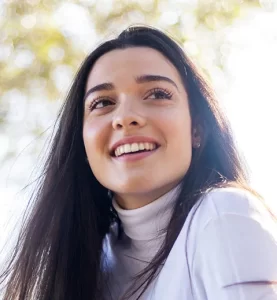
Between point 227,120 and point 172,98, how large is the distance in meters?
0.20

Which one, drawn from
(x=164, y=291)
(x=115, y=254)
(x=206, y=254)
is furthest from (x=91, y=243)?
(x=206, y=254)

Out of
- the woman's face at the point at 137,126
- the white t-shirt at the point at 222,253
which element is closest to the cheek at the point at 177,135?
the woman's face at the point at 137,126

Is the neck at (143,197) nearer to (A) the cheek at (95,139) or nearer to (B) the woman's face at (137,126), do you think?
(B) the woman's face at (137,126)

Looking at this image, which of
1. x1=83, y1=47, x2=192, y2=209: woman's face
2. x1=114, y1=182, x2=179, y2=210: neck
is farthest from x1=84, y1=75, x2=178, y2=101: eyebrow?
x1=114, y1=182, x2=179, y2=210: neck

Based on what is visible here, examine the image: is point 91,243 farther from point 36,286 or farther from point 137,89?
point 137,89

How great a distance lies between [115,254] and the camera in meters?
1.81

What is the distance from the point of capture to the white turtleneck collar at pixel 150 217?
165 cm

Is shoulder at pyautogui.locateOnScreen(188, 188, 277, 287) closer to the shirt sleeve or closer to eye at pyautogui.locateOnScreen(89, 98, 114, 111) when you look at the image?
the shirt sleeve

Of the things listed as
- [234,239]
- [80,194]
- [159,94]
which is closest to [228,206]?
[234,239]

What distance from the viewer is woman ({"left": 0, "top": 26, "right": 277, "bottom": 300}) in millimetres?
1389

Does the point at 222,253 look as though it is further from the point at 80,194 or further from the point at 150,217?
the point at 80,194

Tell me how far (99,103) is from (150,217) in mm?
332

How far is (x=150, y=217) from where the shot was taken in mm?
1678

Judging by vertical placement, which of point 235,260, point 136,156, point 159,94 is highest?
point 159,94
